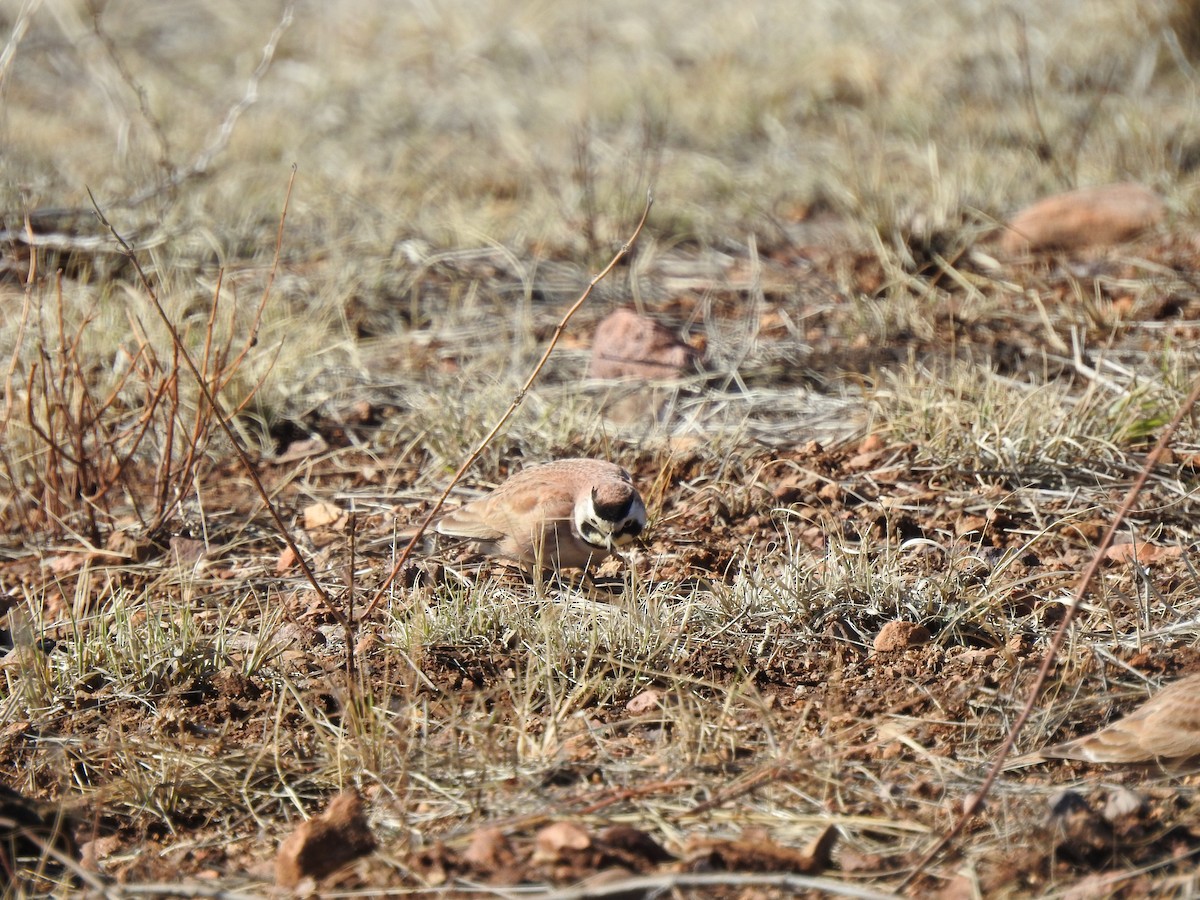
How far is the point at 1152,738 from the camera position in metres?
Answer: 2.81

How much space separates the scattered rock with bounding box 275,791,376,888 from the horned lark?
3.71 feet

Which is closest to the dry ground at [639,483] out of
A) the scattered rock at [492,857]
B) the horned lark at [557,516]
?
the scattered rock at [492,857]

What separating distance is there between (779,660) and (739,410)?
1669 millimetres

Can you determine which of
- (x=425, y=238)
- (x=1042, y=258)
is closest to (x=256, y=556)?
(x=425, y=238)

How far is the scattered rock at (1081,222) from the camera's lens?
6.14 meters

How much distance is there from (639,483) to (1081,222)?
2.90 metres

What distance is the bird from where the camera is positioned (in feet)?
9.19

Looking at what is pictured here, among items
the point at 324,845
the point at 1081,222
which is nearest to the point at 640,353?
the point at 1081,222

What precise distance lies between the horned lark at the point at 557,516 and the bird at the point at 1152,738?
4.46 feet

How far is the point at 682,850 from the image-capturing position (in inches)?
106

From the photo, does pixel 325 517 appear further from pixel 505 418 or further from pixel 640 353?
pixel 505 418

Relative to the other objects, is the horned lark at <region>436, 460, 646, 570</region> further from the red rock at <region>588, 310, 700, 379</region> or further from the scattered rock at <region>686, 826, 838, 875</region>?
the scattered rock at <region>686, 826, 838, 875</region>

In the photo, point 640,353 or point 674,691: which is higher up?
point 640,353

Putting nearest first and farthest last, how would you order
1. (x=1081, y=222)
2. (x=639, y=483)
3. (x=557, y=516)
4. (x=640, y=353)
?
1. (x=557, y=516)
2. (x=639, y=483)
3. (x=640, y=353)
4. (x=1081, y=222)
